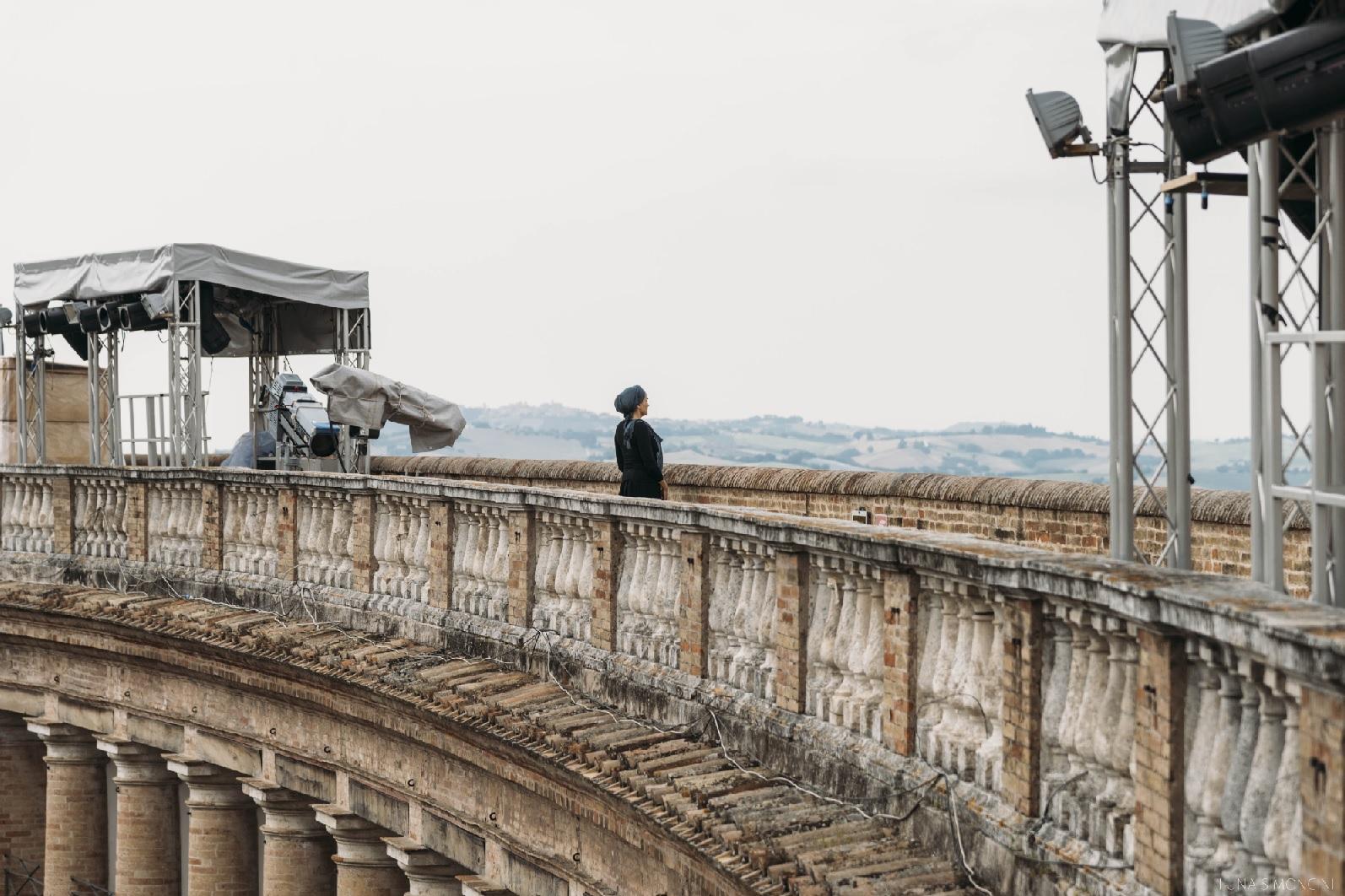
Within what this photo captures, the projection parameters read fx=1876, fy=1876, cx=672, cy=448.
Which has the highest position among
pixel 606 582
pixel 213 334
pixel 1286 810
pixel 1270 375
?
pixel 213 334

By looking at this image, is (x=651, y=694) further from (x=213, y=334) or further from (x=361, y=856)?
(x=213, y=334)

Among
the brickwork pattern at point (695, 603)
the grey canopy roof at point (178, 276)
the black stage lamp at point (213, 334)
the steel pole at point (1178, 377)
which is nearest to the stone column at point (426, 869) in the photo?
the brickwork pattern at point (695, 603)

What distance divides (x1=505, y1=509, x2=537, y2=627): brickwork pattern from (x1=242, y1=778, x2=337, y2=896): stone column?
131 inches

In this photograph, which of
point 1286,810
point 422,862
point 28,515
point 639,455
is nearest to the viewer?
point 1286,810

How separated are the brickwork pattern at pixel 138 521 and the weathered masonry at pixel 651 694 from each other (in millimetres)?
23

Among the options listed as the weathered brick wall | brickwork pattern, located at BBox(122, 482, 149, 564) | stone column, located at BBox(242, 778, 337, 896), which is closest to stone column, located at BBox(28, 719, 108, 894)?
brickwork pattern, located at BBox(122, 482, 149, 564)

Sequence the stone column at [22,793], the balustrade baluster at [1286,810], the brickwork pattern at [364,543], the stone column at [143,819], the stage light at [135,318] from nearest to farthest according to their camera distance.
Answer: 1. the balustrade baluster at [1286,810]
2. the brickwork pattern at [364,543]
3. the stone column at [143,819]
4. the stone column at [22,793]
5. the stage light at [135,318]

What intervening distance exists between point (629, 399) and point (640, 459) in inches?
16.6

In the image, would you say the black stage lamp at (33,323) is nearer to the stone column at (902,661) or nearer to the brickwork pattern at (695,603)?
the brickwork pattern at (695,603)

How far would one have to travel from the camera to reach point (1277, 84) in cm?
626

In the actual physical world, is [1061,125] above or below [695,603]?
above

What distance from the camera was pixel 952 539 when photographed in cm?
738

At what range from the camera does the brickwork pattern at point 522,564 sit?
11195 mm

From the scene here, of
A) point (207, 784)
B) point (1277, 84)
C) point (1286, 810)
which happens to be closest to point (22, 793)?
Answer: point (207, 784)
